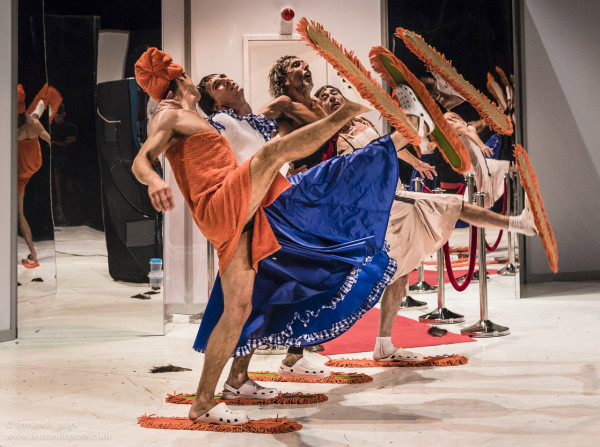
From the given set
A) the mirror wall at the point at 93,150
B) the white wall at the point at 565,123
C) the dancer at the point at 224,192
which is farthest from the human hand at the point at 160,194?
the white wall at the point at 565,123

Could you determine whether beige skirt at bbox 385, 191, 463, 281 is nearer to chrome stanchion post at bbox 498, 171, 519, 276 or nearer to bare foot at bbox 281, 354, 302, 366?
bare foot at bbox 281, 354, 302, 366

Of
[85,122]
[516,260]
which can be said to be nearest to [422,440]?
[85,122]

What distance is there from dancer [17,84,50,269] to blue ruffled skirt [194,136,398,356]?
97.8 inches

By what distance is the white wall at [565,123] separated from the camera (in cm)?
702

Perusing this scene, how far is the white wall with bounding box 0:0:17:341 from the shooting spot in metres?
5.03

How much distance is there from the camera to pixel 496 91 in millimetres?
6395

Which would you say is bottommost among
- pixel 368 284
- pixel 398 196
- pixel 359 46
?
pixel 368 284

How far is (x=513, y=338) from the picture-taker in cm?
476

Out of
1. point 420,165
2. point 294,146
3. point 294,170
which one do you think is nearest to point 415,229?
point 420,165

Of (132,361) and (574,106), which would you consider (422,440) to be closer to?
(132,361)

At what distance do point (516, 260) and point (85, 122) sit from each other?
151 inches

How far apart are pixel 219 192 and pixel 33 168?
2.77m

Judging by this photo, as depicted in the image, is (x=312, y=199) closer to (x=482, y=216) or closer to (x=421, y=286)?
(x=482, y=216)

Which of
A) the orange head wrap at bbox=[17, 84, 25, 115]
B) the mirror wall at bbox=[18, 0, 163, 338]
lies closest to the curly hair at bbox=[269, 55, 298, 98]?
the mirror wall at bbox=[18, 0, 163, 338]
